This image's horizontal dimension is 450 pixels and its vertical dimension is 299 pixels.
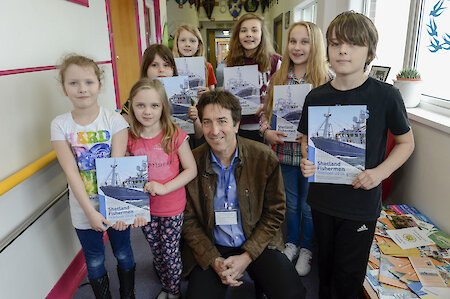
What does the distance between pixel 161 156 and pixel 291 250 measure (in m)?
1.17

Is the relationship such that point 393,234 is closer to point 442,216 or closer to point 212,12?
point 442,216

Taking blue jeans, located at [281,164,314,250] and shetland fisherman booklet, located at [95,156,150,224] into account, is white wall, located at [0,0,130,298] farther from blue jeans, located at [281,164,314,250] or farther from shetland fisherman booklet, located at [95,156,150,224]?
blue jeans, located at [281,164,314,250]

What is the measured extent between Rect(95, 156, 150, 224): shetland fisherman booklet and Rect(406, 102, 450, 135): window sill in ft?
5.75

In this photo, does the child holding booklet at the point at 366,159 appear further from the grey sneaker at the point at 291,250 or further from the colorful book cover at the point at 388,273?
the grey sneaker at the point at 291,250

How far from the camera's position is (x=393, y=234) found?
2.03 m

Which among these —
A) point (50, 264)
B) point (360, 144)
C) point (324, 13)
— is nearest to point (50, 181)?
point (50, 264)

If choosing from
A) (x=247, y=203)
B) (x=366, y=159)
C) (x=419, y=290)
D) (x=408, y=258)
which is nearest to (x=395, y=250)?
(x=408, y=258)

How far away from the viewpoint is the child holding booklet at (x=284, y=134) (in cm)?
188

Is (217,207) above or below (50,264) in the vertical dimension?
above

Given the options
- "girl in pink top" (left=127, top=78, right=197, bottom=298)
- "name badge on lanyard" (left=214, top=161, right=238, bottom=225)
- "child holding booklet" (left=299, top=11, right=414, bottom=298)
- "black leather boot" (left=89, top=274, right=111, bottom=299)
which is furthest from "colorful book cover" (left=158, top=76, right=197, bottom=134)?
"black leather boot" (left=89, top=274, right=111, bottom=299)

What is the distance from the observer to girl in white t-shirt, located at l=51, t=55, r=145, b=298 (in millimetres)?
1457

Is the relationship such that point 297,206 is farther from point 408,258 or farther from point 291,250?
point 408,258

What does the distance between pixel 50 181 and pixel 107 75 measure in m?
1.27

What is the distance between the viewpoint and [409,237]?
1977 millimetres
